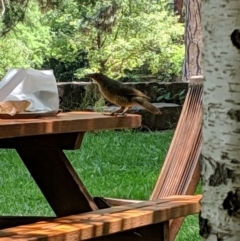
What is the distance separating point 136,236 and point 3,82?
76 centimetres

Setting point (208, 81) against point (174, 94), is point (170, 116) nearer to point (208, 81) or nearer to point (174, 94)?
point (174, 94)

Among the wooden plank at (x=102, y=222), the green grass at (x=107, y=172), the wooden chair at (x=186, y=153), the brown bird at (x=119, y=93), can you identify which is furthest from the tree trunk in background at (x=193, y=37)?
the wooden plank at (x=102, y=222)

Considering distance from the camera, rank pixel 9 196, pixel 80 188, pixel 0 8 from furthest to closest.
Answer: pixel 0 8, pixel 9 196, pixel 80 188

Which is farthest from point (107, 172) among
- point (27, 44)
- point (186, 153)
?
point (27, 44)

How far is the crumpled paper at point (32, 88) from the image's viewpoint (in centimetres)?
265

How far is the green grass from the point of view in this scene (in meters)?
4.61

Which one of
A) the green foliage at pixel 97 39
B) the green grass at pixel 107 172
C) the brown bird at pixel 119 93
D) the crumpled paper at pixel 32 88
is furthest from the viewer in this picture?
the green foliage at pixel 97 39

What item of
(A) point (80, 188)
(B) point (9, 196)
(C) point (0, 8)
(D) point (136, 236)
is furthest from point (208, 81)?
(C) point (0, 8)

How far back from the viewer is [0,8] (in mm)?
11164

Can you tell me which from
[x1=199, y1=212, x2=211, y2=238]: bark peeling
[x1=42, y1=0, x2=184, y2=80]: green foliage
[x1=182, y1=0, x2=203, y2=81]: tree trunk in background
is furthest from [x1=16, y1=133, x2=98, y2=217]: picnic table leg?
[x1=42, y1=0, x2=184, y2=80]: green foliage

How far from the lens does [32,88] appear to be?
8.73 ft

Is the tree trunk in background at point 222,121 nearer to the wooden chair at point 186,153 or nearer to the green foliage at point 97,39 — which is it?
the wooden chair at point 186,153

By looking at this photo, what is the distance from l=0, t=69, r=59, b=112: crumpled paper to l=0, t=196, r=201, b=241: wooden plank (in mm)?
471

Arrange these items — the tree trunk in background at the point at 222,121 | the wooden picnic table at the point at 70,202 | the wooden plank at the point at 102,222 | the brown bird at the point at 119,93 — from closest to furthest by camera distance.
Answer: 1. the tree trunk in background at the point at 222,121
2. the wooden plank at the point at 102,222
3. the wooden picnic table at the point at 70,202
4. the brown bird at the point at 119,93
